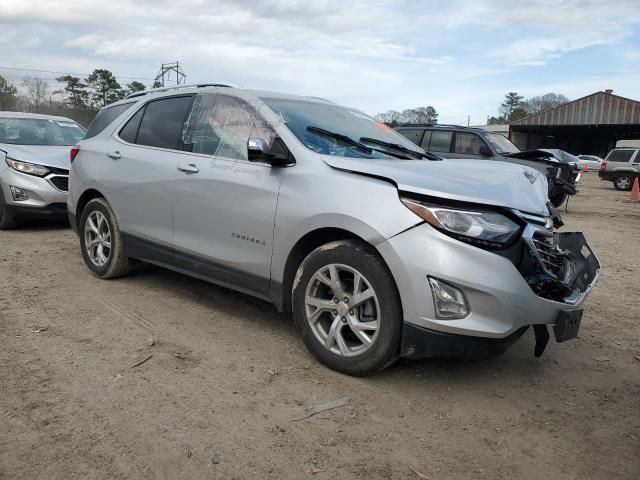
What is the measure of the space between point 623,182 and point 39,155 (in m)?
22.3

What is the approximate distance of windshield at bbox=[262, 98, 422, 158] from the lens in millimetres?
3730

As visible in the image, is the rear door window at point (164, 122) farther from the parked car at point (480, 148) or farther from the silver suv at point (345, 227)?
the parked car at point (480, 148)

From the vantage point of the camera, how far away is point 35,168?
7.45 m

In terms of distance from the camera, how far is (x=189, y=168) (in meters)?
4.15

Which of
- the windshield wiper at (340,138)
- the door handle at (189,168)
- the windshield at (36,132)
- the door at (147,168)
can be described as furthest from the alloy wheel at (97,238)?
the windshield at (36,132)

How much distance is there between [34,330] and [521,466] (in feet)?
11.0

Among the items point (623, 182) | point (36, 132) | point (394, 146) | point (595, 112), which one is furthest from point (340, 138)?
point (595, 112)

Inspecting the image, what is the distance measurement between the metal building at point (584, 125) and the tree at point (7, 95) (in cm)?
3863

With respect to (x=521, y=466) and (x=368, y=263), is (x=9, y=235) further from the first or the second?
(x=521, y=466)

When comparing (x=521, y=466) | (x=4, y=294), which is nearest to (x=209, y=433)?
(x=521, y=466)

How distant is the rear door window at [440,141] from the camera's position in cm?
1218

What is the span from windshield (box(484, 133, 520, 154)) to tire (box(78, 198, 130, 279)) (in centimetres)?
894

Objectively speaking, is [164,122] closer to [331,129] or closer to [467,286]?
[331,129]

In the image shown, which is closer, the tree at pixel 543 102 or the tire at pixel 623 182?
the tire at pixel 623 182
